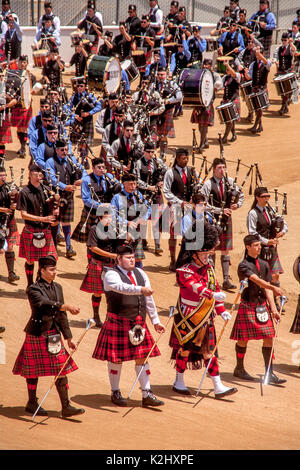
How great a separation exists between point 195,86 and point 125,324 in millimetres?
8467

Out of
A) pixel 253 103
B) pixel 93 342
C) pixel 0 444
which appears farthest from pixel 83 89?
pixel 0 444

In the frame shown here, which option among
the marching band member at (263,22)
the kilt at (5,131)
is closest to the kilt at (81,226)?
the kilt at (5,131)

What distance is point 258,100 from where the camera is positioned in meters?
15.8

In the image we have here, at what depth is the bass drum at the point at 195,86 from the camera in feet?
48.5

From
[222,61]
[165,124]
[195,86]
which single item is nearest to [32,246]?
[165,124]

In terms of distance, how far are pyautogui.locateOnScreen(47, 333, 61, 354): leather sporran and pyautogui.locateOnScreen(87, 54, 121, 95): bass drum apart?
9324mm

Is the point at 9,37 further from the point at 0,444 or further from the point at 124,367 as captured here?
the point at 0,444

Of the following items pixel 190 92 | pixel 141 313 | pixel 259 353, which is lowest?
pixel 259 353

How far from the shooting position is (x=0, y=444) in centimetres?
606

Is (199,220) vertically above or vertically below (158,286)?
above

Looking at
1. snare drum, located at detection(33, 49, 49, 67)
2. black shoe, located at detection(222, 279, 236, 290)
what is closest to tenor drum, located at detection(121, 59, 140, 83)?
snare drum, located at detection(33, 49, 49, 67)

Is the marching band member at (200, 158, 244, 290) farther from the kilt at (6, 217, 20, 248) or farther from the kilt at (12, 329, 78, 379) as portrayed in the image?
the kilt at (12, 329, 78, 379)

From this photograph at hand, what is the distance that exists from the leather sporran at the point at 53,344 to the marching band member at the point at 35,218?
258 cm
